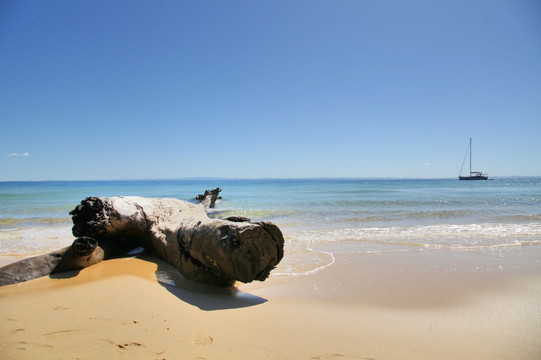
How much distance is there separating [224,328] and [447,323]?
2.20 m

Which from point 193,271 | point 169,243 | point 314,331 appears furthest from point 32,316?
point 314,331

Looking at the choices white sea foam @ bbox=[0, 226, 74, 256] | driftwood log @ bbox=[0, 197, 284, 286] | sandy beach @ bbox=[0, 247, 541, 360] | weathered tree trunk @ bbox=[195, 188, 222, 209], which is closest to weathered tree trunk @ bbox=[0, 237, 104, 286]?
driftwood log @ bbox=[0, 197, 284, 286]

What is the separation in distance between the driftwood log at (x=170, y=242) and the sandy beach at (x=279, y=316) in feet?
0.86

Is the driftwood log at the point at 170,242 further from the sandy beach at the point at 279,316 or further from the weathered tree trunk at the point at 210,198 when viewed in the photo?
the weathered tree trunk at the point at 210,198

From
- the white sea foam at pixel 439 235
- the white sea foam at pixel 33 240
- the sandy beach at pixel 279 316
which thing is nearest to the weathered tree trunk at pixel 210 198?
the white sea foam at pixel 33 240

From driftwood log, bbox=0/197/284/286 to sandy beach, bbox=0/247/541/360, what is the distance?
26 centimetres

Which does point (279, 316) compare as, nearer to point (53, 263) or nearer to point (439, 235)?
point (53, 263)

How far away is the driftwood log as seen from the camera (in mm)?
3152

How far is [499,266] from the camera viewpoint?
4766 mm

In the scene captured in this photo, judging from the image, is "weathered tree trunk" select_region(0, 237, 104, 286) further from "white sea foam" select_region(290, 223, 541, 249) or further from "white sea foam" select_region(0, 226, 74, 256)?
Result: "white sea foam" select_region(290, 223, 541, 249)

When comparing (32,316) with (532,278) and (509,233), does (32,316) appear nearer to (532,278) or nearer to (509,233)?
(532,278)

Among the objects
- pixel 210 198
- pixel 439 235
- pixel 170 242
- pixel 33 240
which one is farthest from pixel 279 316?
pixel 210 198

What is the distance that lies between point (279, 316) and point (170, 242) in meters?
2.53

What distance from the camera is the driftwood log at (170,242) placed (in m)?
3.15
